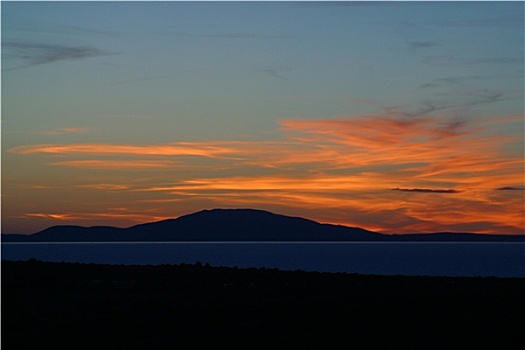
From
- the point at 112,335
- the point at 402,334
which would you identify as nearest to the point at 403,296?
the point at 402,334

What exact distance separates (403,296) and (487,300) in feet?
10.3

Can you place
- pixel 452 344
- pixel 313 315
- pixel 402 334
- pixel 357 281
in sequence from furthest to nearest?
pixel 357 281 < pixel 313 315 < pixel 402 334 < pixel 452 344

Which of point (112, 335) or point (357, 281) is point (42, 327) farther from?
point (357, 281)

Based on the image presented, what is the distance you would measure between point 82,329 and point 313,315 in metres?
7.02

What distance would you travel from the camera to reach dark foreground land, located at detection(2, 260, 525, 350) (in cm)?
2059

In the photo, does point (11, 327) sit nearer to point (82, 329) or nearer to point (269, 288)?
point (82, 329)

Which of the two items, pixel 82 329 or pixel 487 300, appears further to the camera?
pixel 487 300

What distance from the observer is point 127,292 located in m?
32.5

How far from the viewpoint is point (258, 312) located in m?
25.9

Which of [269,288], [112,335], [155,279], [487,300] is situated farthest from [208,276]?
[112,335]

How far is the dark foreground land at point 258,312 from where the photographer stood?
20.6 meters

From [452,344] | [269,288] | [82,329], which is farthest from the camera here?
[269,288]

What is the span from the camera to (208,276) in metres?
41.3

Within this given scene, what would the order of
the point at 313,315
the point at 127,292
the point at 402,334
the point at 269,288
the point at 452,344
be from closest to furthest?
the point at 452,344 < the point at 402,334 < the point at 313,315 < the point at 127,292 < the point at 269,288
